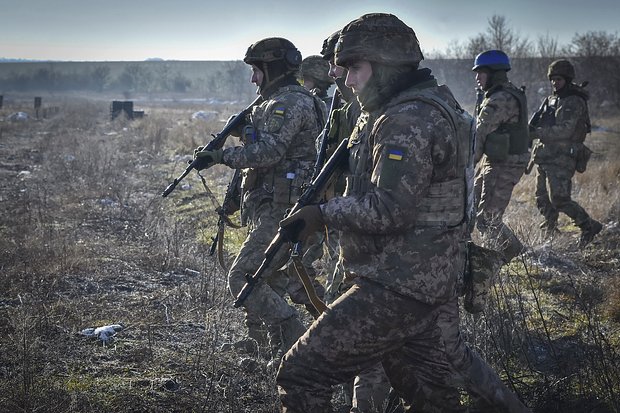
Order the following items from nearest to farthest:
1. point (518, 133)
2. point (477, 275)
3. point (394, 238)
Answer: point (394, 238), point (477, 275), point (518, 133)

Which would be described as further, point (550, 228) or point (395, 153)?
point (550, 228)

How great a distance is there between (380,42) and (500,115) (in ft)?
13.6

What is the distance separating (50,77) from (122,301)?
115668mm

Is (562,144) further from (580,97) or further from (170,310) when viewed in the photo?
(170,310)

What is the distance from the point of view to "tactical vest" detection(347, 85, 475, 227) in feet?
A: 9.34

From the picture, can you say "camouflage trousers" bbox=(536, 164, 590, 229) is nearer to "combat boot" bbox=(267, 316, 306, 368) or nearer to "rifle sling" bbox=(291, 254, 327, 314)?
"combat boot" bbox=(267, 316, 306, 368)

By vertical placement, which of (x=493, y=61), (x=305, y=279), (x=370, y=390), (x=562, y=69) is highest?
(x=562, y=69)

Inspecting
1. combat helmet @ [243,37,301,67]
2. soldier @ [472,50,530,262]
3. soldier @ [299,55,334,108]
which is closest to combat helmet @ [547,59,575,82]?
soldier @ [472,50,530,262]

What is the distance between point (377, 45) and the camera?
9.60 feet

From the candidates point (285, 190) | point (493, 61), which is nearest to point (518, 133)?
point (493, 61)

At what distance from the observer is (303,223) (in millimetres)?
2934

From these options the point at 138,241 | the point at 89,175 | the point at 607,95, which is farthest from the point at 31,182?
the point at 607,95

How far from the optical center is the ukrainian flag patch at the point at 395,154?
8.95 ft

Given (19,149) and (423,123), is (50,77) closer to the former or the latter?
(19,149)
